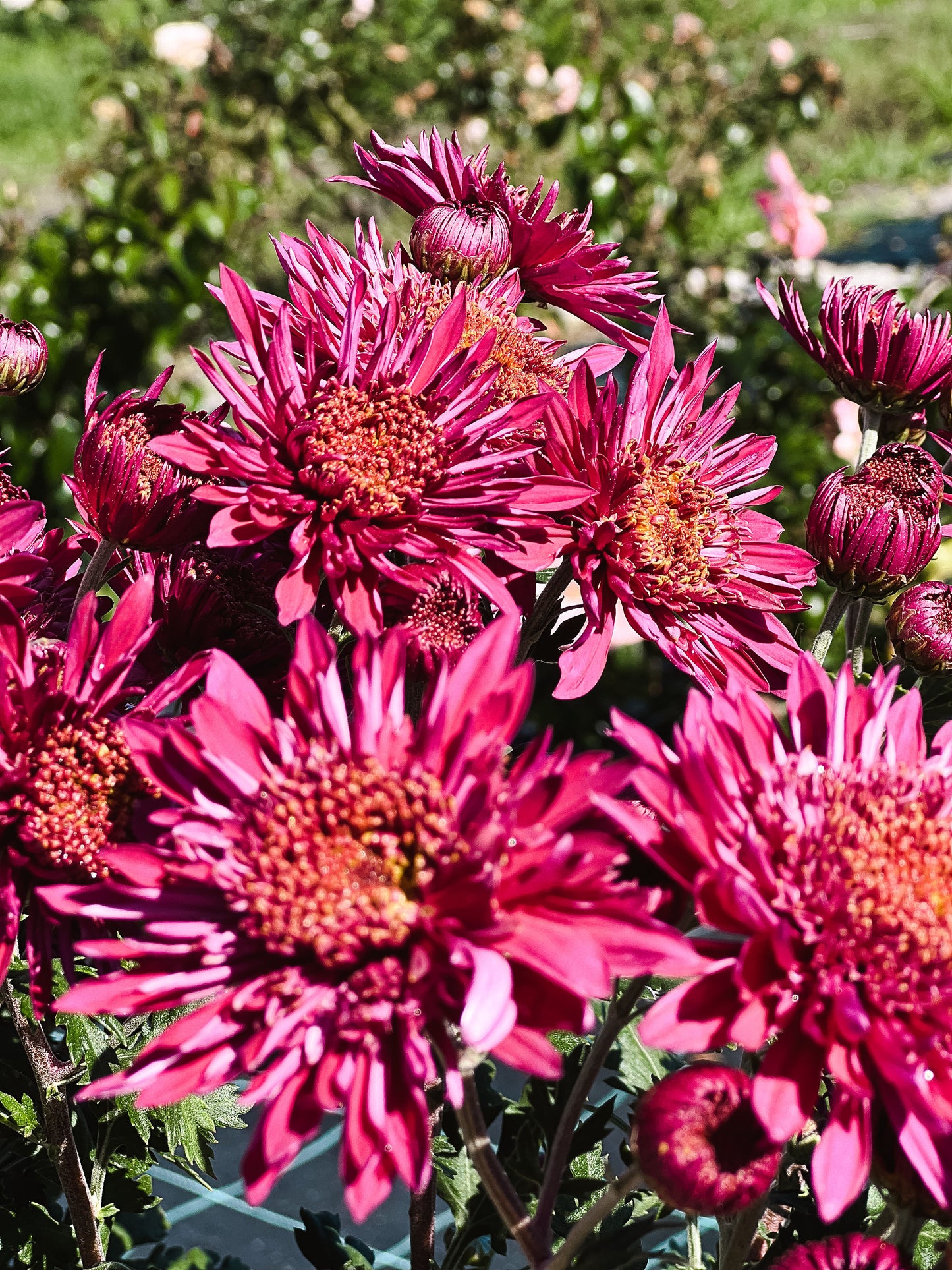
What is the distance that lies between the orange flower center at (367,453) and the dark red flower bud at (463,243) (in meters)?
0.16

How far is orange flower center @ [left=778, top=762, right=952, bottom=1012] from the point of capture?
0.56 meters

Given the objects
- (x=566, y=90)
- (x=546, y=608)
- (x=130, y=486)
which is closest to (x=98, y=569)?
(x=130, y=486)

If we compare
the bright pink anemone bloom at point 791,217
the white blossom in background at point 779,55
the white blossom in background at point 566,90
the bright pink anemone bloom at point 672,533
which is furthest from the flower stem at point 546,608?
the white blossom in background at point 779,55

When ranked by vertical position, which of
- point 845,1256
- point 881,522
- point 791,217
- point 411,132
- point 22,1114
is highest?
point 881,522

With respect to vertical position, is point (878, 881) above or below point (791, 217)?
above

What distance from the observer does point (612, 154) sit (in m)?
4.70

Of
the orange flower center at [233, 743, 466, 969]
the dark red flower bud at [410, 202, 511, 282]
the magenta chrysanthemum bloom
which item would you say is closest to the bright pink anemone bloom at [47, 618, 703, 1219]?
the orange flower center at [233, 743, 466, 969]

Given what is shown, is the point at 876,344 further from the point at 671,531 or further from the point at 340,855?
the point at 340,855

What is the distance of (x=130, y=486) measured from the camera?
2.47ft

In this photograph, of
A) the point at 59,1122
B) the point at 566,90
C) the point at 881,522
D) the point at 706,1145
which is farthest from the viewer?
the point at 566,90

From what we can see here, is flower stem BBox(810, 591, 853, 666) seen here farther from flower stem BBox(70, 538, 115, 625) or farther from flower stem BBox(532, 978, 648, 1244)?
flower stem BBox(70, 538, 115, 625)

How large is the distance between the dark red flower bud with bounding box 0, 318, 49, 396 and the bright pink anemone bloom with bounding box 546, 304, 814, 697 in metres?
0.41

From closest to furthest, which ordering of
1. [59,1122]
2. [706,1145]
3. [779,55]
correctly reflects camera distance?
1. [706,1145]
2. [59,1122]
3. [779,55]

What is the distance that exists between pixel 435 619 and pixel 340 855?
0.23 m
